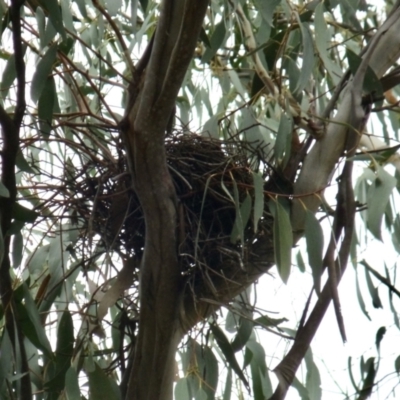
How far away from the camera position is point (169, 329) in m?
1.03

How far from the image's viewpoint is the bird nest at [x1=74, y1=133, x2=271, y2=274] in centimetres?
104

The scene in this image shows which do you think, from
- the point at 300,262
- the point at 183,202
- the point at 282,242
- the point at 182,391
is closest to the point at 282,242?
the point at 282,242

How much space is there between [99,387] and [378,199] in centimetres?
48

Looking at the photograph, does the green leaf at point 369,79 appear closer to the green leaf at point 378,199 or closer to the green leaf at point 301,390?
the green leaf at point 378,199

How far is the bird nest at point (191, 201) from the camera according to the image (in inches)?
40.8

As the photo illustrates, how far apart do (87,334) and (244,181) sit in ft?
1.08

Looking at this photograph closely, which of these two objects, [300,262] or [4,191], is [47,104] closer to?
[4,191]

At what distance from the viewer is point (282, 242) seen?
95 cm

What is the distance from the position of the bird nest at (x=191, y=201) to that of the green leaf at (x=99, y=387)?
18 centimetres

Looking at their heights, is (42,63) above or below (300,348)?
above

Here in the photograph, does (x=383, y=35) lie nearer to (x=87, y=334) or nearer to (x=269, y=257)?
(x=269, y=257)

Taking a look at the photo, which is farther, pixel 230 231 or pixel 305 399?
pixel 305 399

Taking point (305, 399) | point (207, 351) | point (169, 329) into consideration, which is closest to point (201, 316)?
point (169, 329)

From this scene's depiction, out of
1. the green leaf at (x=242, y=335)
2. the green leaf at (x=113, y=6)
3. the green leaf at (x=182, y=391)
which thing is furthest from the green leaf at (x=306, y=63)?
the green leaf at (x=182, y=391)
